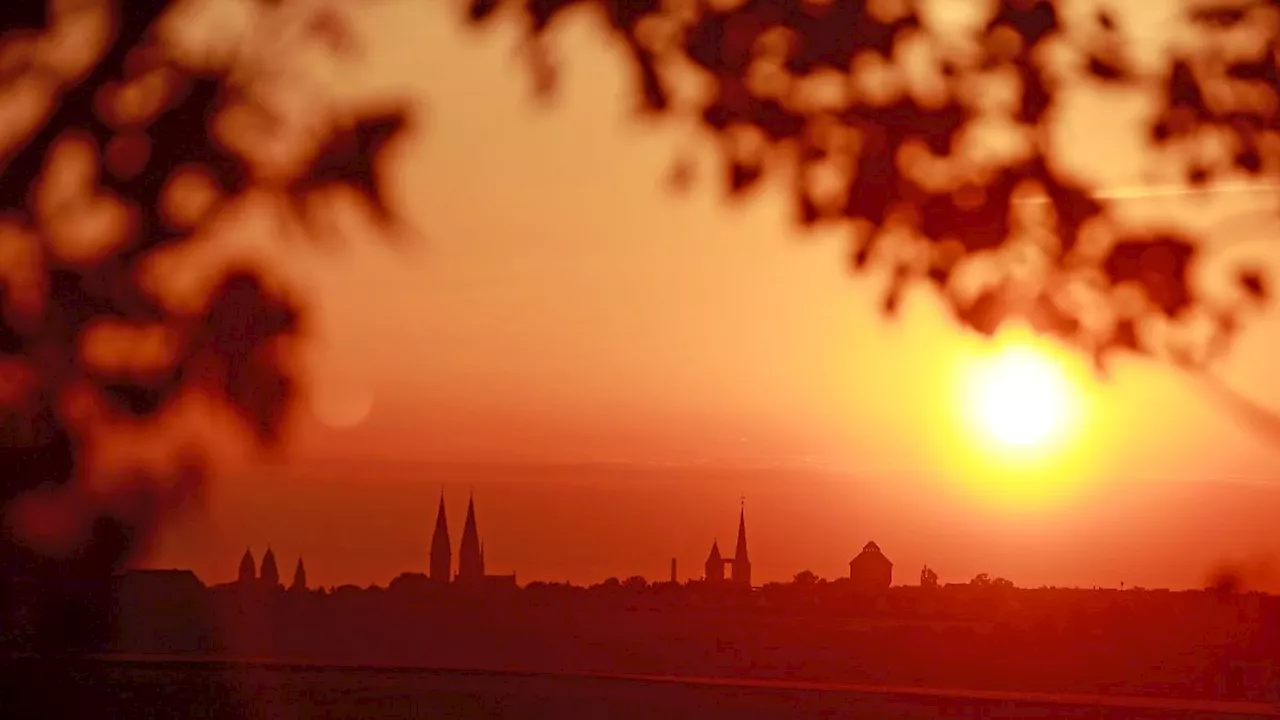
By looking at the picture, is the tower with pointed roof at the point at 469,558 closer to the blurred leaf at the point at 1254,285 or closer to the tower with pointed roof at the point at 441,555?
the tower with pointed roof at the point at 441,555

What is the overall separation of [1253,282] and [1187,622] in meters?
18.4

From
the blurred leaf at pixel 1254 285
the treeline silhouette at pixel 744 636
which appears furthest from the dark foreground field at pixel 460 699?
the blurred leaf at pixel 1254 285

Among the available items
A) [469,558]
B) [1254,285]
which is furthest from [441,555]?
[1254,285]

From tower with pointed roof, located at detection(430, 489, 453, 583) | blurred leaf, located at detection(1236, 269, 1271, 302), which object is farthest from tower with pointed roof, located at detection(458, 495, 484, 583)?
blurred leaf, located at detection(1236, 269, 1271, 302)

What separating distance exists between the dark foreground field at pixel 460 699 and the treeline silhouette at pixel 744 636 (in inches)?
59.5

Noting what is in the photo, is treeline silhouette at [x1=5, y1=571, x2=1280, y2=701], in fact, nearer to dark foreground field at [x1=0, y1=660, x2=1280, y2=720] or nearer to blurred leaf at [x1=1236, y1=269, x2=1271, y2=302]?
dark foreground field at [x1=0, y1=660, x2=1280, y2=720]

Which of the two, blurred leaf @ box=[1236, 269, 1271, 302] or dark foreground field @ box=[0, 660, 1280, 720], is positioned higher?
blurred leaf @ box=[1236, 269, 1271, 302]

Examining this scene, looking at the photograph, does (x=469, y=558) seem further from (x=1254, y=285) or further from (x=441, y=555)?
(x=1254, y=285)

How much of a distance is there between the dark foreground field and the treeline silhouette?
1512 mm

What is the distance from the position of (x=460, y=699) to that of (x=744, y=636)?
15.5m

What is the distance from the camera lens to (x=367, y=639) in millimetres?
25531

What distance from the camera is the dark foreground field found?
1238 centimetres

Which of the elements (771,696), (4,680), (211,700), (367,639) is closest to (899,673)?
(367,639)

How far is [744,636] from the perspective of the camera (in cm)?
2969
